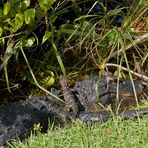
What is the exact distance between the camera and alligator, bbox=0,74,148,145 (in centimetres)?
268

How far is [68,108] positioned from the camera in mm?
2941

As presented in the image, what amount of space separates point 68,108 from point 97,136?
1.68ft

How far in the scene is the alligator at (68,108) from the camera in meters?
2.68

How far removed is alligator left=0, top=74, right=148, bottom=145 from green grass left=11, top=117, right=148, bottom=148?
0.09 m

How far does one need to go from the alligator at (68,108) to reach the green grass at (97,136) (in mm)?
91

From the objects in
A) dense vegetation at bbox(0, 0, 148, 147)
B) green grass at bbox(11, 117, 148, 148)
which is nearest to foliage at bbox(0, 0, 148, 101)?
dense vegetation at bbox(0, 0, 148, 147)

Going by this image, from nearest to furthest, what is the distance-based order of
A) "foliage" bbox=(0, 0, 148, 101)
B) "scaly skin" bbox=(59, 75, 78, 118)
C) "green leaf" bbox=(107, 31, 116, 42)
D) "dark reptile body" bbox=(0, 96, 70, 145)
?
1. "dark reptile body" bbox=(0, 96, 70, 145)
2. "scaly skin" bbox=(59, 75, 78, 118)
3. "foliage" bbox=(0, 0, 148, 101)
4. "green leaf" bbox=(107, 31, 116, 42)

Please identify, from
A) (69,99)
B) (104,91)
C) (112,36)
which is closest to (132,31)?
(112,36)

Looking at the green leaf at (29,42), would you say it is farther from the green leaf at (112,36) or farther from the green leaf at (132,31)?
the green leaf at (132,31)

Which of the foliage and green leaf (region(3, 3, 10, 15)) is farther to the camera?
the foliage

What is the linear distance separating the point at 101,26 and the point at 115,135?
1.23m

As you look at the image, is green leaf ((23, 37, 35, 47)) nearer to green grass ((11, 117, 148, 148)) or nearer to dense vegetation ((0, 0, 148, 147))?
dense vegetation ((0, 0, 148, 147))

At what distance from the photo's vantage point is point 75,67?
135 inches

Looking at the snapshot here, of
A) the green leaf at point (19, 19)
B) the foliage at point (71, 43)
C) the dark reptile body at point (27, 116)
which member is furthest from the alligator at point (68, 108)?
the green leaf at point (19, 19)
